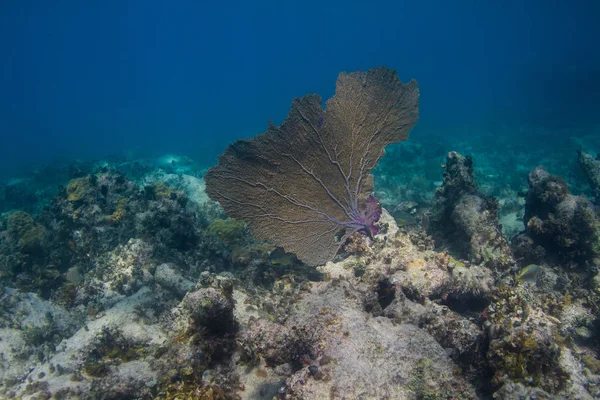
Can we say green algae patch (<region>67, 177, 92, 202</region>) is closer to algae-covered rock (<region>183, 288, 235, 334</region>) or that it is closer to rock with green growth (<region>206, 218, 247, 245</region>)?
rock with green growth (<region>206, 218, 247, 245</region>)

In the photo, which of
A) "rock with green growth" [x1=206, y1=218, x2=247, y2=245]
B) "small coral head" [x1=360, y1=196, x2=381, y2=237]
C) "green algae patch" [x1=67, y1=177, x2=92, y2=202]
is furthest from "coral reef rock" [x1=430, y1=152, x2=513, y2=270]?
"green algae patch" [x1=67, y1=177, x2=92, y2=202]

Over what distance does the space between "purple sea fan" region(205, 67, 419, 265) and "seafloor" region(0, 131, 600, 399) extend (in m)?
0.63

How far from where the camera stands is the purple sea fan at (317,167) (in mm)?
5402

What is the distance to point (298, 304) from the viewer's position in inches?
163

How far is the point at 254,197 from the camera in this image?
553 centimetres

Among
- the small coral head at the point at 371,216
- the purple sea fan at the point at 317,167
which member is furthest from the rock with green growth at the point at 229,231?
the small coral head at the point at 371,216

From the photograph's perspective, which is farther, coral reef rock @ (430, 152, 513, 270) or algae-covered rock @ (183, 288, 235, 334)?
coral reef rock @ (430, 152, 513, 270)

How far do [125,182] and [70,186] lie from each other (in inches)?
61.8

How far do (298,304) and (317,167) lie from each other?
98.2 inches

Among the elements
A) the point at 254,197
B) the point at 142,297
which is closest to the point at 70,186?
the point at 142,297

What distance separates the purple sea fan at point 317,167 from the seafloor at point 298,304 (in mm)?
631

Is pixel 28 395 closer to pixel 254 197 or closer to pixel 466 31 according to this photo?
pixel 254 197

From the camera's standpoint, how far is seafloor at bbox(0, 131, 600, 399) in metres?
2.95

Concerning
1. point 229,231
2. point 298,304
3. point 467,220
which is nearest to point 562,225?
point 467,220
